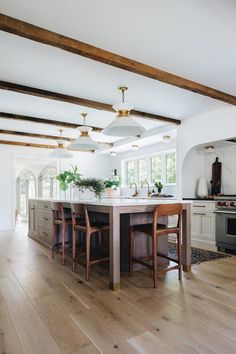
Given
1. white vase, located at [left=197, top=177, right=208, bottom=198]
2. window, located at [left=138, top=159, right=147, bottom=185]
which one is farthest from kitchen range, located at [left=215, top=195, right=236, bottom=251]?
window, located at [left=138, top=159, right=147, bottom=185]

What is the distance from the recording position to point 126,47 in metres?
2.42

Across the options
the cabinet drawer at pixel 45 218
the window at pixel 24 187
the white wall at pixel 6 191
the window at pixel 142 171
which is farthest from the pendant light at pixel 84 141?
the window at pixel 24 187

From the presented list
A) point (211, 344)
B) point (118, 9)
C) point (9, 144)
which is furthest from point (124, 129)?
point (9, 144)

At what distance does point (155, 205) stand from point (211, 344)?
1498 millimetres

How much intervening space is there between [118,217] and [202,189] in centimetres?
309

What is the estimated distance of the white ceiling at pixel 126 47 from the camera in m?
1.90

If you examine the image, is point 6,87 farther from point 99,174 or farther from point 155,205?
point 99,174

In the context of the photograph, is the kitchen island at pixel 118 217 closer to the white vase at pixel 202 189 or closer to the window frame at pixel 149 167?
the white vase at pixel 202 189

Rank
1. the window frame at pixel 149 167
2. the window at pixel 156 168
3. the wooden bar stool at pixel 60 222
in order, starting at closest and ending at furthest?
the wooden bar stool at pixel 60 222 < the window frame at pixel 149 167 < the window at pixel 156 168

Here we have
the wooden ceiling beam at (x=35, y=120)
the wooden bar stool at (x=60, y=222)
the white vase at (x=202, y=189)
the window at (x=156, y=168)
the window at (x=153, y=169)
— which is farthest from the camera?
the window at (x=156, y=168)

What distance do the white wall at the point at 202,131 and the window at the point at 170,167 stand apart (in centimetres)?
89

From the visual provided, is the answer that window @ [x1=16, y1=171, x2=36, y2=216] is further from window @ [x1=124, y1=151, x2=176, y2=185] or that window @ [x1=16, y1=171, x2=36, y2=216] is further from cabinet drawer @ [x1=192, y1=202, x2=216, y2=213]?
cabinet drawer @ [x1=192, y1=202, x2=216, y2=213]

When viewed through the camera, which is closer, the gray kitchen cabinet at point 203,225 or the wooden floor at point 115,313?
the wooden floor at point 115,313

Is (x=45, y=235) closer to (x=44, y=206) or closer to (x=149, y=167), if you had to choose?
(x=44, y=206)
